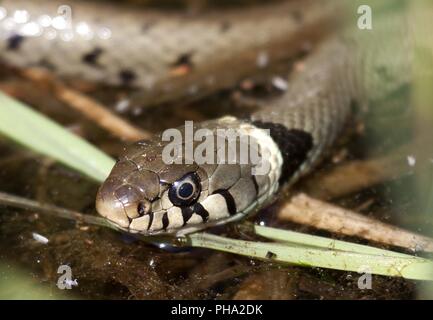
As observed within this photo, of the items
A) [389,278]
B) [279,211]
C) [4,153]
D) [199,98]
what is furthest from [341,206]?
[4,153]

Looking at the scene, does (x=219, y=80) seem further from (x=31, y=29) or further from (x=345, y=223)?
(x=345, y=223)

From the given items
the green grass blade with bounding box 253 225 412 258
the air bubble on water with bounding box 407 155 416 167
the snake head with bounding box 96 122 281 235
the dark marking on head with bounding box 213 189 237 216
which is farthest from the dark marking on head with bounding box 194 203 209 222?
the air bubble on water with bounding box 407 155 416 167

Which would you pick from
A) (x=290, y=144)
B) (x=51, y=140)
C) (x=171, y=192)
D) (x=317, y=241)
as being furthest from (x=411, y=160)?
(x=51, y=140)

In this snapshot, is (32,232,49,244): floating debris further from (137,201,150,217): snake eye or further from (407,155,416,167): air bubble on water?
(407,155,416,167): air bubble on water

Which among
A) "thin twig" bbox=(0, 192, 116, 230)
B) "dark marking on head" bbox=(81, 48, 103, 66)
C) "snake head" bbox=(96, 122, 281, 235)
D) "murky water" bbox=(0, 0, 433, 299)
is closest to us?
"murky water" bbox=(0, 0, 433, 299)

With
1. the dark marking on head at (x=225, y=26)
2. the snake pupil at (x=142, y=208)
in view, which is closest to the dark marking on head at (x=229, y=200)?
the snake pupil at (x=142, y=208)
